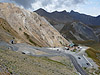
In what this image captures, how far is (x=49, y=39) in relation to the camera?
119750 mm

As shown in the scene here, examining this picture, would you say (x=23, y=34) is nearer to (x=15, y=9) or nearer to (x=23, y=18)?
(x=23, y=18)

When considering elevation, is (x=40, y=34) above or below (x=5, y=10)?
below

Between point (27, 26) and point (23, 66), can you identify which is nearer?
point (23, 66)

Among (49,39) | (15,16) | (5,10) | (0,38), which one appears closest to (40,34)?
(49,39)

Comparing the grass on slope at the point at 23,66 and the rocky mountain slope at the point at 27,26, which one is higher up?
the rocky mountain slope at the point at 27,26

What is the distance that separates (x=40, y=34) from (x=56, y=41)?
1754cm

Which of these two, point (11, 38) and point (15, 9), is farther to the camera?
point (15, 9)

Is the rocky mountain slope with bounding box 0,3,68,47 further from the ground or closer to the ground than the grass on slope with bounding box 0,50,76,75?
further from the ground

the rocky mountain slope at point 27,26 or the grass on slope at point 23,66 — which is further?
the rocky mountain slope at point 27,26

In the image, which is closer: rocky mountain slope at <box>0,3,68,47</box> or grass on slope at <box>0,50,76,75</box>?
grass on slope at <box>0,50,76,75</box>

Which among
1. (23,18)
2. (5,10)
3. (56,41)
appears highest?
(5,10)

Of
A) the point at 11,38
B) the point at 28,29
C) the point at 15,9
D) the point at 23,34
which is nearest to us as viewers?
the point at 11,38

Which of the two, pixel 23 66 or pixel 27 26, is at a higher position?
pixel 27 26

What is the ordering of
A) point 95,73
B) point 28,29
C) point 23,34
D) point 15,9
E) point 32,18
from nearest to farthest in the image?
point 95,73
point 23,34
point 28,29
point 15,9
point 32,18
